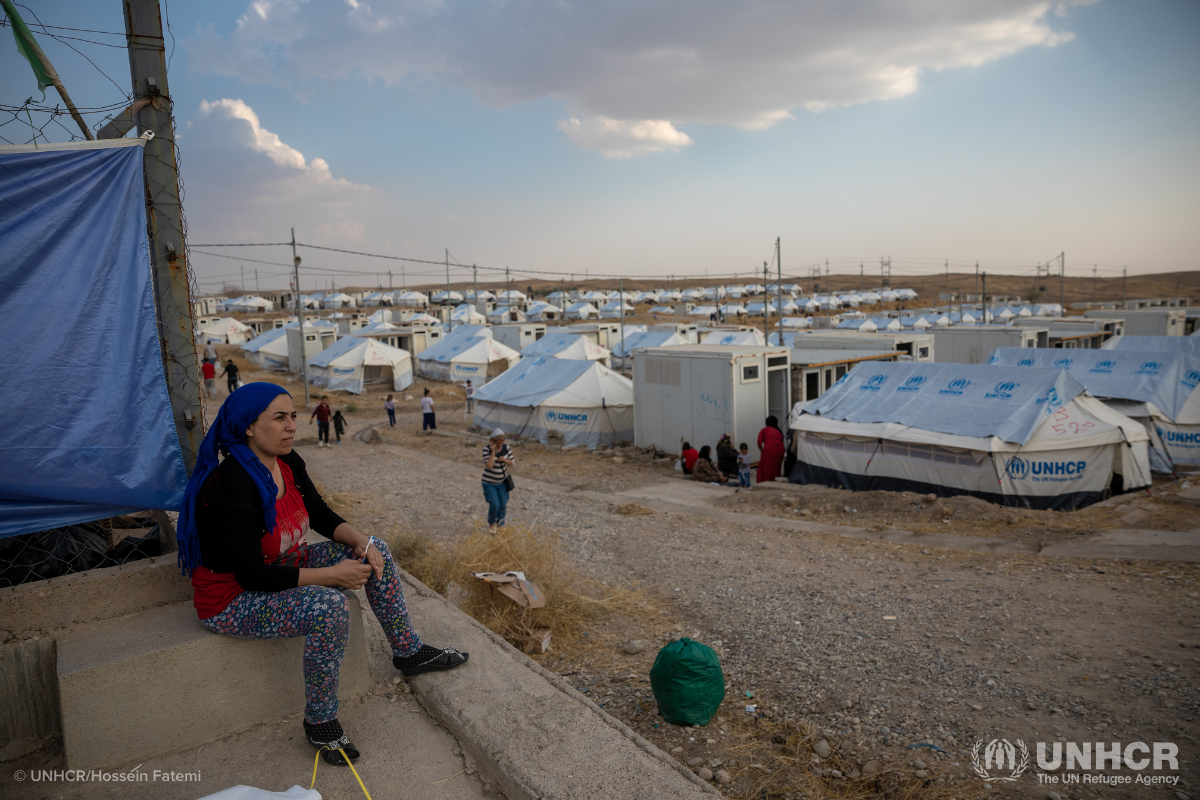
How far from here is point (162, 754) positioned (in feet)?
9.80

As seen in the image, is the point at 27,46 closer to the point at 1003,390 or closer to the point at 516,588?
the point at 516,588

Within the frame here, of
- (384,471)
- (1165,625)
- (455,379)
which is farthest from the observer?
(455,379)

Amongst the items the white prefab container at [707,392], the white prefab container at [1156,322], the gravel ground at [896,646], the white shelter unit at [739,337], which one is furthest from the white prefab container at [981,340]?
the gravel ground at [896,646]

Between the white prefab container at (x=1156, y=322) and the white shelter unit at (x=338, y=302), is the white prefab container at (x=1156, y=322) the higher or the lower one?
the lower one

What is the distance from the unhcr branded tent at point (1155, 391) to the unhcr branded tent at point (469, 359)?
23151mm

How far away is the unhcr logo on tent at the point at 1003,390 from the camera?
12875mm

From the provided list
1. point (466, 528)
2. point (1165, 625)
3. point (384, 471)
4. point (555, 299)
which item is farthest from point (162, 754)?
point (555, 299)

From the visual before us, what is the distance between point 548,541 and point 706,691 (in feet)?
8.13

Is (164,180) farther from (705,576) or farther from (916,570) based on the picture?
(916,570)

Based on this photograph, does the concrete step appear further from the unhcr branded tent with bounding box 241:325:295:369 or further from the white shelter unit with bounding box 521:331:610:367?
the unhcr branded tent with bounding box 241:325:295:369

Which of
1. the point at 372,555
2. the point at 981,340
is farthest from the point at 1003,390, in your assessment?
the point at 372,555

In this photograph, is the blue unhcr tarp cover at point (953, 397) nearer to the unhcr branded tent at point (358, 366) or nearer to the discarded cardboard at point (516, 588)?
the discarded cardboard at point (516, 588)

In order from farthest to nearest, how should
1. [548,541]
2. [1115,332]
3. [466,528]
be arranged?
[1115,332] → [466,528] → [548,541]

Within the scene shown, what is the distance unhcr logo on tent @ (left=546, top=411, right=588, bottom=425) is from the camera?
67.4ft
